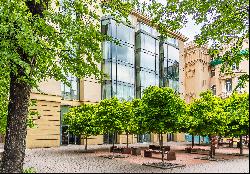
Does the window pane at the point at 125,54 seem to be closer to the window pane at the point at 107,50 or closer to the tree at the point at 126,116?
the window pane at the point at 107,50

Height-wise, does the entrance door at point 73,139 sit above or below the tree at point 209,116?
below

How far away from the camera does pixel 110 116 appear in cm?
2531

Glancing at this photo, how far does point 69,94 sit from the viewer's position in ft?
123

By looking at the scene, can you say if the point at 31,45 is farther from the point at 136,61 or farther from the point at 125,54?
the point at 136,61

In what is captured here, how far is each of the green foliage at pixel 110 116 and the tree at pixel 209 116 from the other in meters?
5.29

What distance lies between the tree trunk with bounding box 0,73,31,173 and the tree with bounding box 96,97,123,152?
12.3 metres

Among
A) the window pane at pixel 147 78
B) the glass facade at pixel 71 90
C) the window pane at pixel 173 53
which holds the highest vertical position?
the window pane at pixel 173 53

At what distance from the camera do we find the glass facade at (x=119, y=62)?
3991cm

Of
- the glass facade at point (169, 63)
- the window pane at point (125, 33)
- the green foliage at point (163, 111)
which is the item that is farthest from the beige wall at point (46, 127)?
the glass facade at point (169, 63)

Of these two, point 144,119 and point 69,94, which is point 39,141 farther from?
point 144,119

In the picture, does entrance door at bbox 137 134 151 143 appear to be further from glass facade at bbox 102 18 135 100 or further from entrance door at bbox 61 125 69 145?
entrance door at bbox 61 125 69 145

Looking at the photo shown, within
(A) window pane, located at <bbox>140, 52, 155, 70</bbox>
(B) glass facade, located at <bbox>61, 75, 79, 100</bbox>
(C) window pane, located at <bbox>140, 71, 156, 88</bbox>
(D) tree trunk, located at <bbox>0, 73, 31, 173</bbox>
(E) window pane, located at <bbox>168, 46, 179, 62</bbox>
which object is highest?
(E) window pane, located at <bbox>168, 46, 179, 62</bbox>

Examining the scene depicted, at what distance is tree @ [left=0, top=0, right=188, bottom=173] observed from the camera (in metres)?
11.3

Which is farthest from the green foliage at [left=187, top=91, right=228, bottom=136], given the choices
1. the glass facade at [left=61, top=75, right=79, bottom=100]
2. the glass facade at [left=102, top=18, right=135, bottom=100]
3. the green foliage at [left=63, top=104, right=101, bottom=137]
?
the glass facade at [left=61, top=75, right=79, bottom=100]
